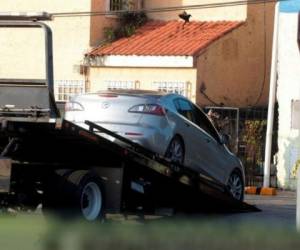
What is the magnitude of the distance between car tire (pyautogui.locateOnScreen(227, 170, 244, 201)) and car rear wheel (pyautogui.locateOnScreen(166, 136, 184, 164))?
173 cm

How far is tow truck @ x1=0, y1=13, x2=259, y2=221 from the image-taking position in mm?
10203

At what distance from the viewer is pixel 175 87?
24125 mm

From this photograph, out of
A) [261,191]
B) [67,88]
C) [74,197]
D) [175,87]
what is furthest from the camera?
[67,88]

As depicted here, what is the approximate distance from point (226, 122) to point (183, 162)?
960 centimetres

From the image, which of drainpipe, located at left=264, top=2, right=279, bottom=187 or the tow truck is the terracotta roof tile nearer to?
drainpipe, located at left=264, top=2, right=279, bottom=187

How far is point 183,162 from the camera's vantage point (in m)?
13.8

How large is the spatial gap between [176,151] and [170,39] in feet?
39.3

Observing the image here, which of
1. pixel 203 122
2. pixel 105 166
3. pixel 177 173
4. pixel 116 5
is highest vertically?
pixel 116 5

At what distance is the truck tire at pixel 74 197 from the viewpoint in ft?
34.4

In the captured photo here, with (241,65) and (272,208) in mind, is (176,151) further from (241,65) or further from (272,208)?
(241,65)

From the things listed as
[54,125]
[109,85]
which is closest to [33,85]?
[54,125]

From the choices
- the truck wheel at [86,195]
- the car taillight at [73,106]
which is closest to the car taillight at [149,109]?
the car taillight at [73,106]

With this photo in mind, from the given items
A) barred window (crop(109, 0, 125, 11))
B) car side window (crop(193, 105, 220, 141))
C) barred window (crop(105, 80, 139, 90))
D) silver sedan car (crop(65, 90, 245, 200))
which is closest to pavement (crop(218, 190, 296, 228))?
silver sedan car (crop(65, 90, 245, 200))

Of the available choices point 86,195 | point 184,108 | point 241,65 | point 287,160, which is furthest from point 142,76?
point 86,195
